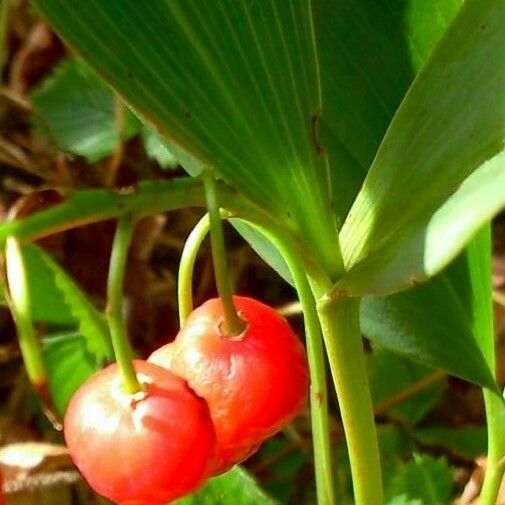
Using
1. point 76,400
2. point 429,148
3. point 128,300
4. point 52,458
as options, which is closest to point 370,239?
point 429,148

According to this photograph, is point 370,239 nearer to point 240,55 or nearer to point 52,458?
point 240,55

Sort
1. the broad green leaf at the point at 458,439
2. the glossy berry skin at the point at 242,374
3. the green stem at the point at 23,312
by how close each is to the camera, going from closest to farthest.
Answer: the green stem at the point at 23,312
the glossy berry skin at the point at 242,374
the broad green leaf at the point at 458,439

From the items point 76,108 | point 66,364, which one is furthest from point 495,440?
point 76,108

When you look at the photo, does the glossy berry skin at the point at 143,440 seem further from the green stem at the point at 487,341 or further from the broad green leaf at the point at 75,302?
the green stem at the point at 487,341

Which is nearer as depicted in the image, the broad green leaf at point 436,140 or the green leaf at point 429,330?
the broad green leaf at point 436,140

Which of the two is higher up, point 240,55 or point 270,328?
point 240,55

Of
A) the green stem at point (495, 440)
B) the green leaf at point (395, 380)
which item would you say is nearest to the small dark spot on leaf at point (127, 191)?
the green stem at point (495, 440)
